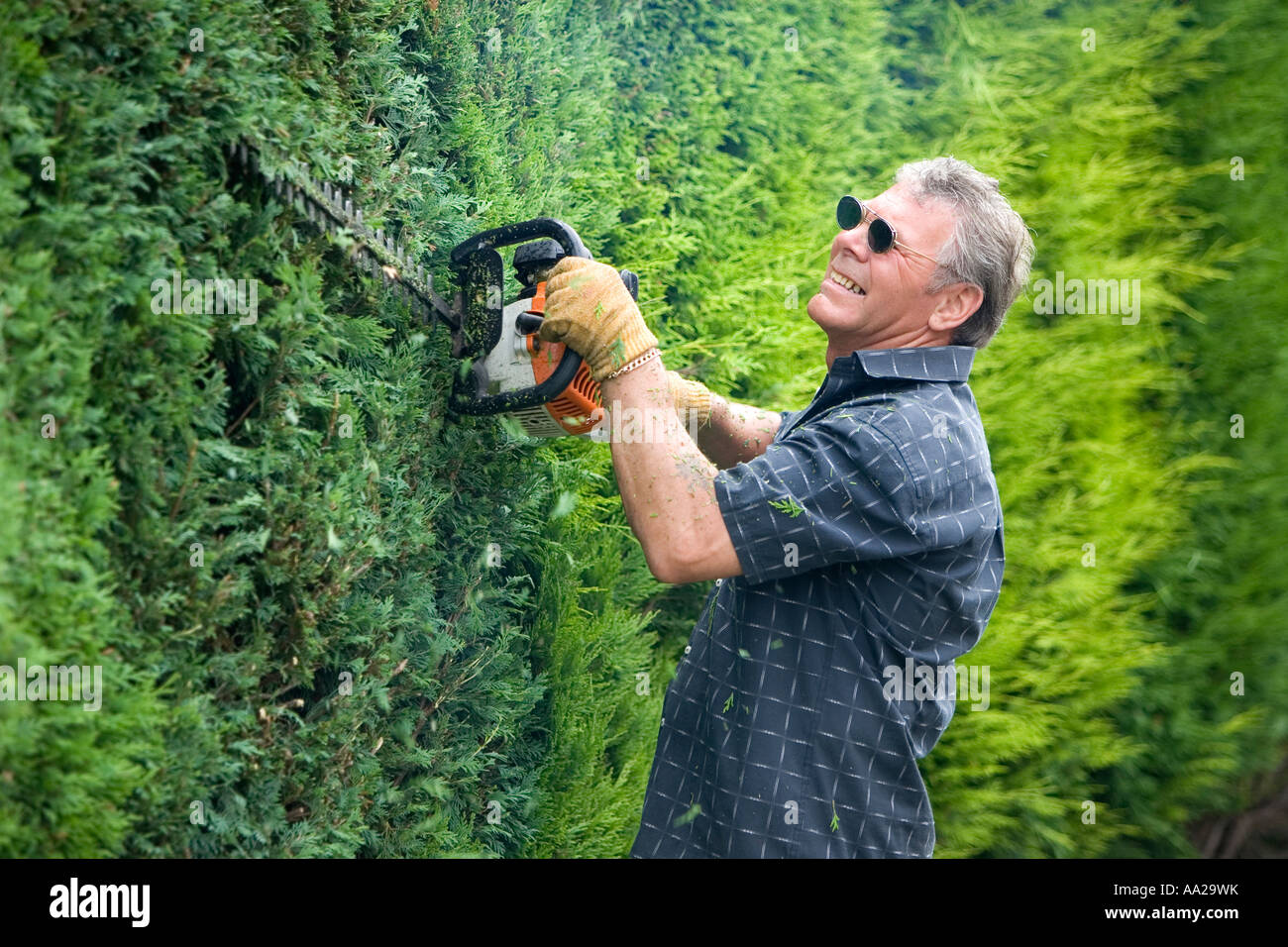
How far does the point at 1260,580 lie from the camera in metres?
6.61

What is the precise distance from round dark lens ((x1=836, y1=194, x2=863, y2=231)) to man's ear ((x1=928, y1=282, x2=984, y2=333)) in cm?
→ 31

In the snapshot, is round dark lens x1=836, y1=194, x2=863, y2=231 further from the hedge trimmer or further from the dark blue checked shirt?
the hedge trimmer

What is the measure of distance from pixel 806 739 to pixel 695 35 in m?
3.41

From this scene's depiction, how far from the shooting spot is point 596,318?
2.43 metres

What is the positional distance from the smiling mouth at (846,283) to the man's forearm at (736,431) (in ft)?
1.83

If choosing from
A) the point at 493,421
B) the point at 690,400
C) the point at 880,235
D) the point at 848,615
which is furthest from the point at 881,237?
the point at 493,421

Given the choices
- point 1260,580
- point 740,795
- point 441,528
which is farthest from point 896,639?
point 1260,580

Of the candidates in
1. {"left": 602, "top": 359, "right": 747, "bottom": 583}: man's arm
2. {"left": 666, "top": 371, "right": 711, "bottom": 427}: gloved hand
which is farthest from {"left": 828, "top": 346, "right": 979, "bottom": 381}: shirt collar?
{"left": 666, "top": 371, "right": 711, "bottom": 427}: gloved hand

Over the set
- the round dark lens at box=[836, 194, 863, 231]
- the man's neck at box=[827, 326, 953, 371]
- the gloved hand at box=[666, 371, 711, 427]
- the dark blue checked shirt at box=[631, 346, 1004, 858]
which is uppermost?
the round dark lens at box=[836, 194, 863, 231]

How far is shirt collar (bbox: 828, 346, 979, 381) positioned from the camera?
2612 millimetres

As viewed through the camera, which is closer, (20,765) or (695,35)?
(20,765)

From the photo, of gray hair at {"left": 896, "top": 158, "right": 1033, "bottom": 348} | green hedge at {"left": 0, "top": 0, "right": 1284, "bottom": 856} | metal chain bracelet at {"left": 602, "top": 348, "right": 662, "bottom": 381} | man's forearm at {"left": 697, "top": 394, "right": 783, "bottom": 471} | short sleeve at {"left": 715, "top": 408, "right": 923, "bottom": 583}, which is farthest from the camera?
man's forearm at {"left": 697, "top": 394, "right": 783, "bottom": 471}

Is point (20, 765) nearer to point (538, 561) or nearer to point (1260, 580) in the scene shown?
point (538, 561)

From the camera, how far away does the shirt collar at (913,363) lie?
2.61m
